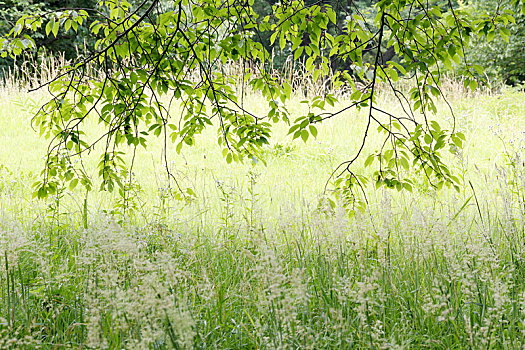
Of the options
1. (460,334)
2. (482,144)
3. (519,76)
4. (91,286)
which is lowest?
(460,334)

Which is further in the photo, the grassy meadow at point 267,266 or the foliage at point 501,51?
the foliage at point 501,51

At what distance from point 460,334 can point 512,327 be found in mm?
191

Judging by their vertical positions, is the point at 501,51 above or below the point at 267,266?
above

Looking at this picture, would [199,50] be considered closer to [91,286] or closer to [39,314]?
[91,286]

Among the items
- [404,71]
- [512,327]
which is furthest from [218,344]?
[404,71]

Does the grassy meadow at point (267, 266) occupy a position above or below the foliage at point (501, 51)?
below

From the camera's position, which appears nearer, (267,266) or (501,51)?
(267,266)

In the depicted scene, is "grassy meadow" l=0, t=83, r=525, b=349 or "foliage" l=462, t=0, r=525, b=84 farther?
"foliage" l=462, t=0, r=525, b=84

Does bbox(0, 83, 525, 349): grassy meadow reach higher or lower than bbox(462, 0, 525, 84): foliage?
lower

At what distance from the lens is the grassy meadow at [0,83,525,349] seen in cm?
153

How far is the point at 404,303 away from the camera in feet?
6.44

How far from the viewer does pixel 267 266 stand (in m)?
1.71

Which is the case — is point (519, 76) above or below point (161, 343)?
above

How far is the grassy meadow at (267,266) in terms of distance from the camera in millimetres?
1529
